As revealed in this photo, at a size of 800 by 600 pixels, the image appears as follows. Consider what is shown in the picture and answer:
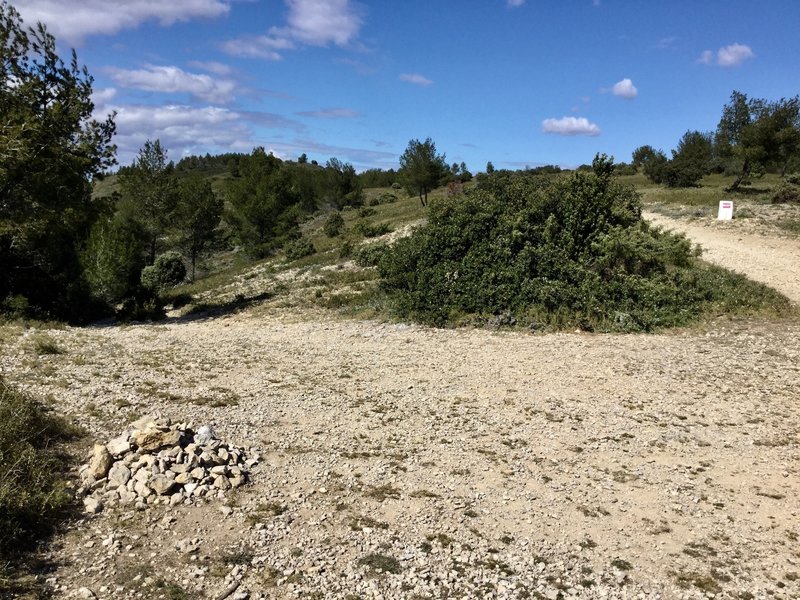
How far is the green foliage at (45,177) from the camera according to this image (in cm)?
1463

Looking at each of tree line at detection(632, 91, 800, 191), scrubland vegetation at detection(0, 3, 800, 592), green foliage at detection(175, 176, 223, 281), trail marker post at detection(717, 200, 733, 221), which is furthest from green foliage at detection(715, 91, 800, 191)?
green foliage at detection(175, 176, 223, 281)

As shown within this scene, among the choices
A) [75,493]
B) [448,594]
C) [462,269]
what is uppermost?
[462,269]

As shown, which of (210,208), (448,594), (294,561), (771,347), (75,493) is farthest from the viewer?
(210,208)

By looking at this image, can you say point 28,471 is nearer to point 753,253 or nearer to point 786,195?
point 753,253

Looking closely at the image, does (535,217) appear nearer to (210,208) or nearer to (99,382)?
(99,382)

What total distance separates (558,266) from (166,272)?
2490 centimetres

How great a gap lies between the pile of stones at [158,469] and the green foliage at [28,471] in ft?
1.11

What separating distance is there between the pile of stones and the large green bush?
940 centimetres

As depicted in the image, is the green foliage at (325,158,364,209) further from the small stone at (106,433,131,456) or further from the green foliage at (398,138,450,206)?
the small stone at (106,433,131,456)

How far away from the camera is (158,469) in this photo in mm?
6086

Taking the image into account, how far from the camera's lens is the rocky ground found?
16.0ft

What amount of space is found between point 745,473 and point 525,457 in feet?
9.08

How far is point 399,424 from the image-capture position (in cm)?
846

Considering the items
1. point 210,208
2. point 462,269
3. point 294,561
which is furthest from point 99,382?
point 210,208
